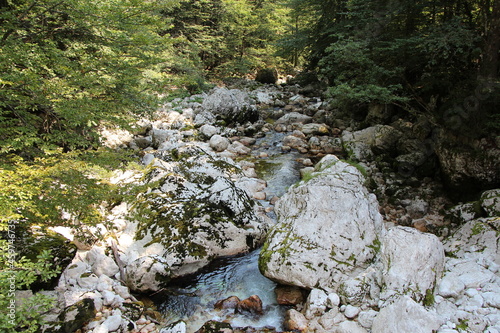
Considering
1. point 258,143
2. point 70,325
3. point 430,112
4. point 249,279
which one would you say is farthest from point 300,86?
point 70,325

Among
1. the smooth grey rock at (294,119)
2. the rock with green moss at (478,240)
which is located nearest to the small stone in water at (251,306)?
the rock with green moss at (478,240)

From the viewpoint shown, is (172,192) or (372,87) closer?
(172,192)

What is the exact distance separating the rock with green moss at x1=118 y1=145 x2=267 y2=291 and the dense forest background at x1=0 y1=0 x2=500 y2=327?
119 centimetres

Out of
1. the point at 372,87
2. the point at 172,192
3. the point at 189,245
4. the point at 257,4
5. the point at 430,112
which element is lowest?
the point at 189,245

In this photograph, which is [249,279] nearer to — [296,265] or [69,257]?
[296,265]

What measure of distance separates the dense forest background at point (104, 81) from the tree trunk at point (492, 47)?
3cm

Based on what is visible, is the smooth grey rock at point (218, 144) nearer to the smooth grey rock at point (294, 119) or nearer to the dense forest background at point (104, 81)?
the dense forest background at point (104, 81)

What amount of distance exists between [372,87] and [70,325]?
8.61 m

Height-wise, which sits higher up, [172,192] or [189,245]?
[172,192]

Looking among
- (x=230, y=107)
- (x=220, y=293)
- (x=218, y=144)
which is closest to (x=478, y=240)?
(x=220, y=293)

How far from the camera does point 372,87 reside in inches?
332

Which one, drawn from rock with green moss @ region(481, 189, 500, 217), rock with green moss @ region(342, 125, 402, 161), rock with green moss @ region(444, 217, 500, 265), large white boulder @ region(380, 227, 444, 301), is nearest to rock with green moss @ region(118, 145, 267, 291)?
large white boulder @ region(380, 227, 444, 301)

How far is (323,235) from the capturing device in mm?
5605

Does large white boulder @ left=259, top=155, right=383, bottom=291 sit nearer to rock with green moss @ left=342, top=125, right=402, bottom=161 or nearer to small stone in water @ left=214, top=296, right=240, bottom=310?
small stone in water @ left=214, top=296, right=240, bottom=310
